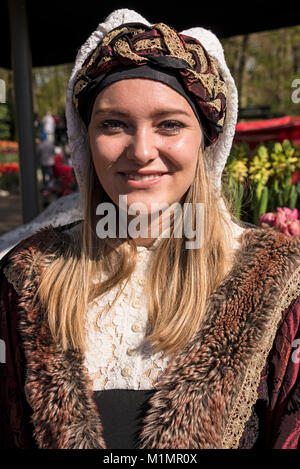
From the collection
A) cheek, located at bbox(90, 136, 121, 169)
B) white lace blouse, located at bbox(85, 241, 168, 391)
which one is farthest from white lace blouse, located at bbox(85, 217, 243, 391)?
cheek, located at bbox(90, 136, 121, 169)

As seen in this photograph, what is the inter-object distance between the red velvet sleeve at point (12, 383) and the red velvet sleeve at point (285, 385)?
759 millimetres

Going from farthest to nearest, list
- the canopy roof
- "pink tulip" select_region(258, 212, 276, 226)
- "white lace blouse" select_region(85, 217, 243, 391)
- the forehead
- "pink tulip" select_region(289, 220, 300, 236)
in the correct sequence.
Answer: the canopy roof → "pink tulip" select_region(258, 212, 276, 226) → "pink tulip" select_region(289, 220, 300, 236) → "white lace blouse" select_region(85, 217, 243, 391) → the forehead

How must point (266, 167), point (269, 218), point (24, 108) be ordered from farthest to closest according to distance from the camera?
point (24, 108) → point (266, 167) → point (269, 218)

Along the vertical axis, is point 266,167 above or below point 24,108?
below

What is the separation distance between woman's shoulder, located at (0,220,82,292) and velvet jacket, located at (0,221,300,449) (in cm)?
12

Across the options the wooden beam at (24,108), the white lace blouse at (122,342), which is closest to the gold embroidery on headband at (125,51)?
the white lace blouse at (122,342)

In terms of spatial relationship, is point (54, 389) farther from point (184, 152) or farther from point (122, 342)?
point (184, 152)

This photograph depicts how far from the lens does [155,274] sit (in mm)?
1471

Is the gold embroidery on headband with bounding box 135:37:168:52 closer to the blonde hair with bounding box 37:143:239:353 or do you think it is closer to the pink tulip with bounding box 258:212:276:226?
the blonde hair with bounding box 37:143:239:353

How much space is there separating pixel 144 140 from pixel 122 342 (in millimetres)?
636

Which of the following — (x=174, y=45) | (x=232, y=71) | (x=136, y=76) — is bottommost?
(x=136, y=76)

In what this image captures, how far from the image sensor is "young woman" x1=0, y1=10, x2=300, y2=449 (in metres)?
1.24

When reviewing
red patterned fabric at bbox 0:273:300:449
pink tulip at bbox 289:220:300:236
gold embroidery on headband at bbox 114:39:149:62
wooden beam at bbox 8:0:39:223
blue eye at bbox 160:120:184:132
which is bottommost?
red patterned fabric at bbox 0:273:300:449

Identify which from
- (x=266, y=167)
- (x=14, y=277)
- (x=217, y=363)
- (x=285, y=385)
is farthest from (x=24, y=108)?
(x=285, y=385)
